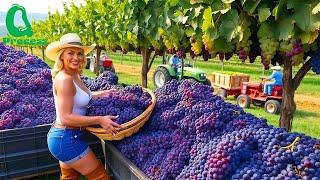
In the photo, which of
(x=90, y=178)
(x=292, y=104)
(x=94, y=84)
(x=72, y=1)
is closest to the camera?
(x=90, y=178)

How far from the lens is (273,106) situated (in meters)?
10.3

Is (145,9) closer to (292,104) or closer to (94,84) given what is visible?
(94,84)

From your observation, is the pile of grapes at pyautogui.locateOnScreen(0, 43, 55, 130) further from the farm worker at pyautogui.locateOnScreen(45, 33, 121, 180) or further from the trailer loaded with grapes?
the farm worker at pyautogui.locateOnScreen(45, 33, 121, 180)

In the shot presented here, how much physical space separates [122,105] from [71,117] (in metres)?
0.59

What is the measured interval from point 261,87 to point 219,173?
9.47 m

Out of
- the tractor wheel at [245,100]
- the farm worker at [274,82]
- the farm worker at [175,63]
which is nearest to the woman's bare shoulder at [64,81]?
the farm worker at [274,82]

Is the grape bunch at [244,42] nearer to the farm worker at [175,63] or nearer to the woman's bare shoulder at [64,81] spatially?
the woman's bare shoulder at [64,81]

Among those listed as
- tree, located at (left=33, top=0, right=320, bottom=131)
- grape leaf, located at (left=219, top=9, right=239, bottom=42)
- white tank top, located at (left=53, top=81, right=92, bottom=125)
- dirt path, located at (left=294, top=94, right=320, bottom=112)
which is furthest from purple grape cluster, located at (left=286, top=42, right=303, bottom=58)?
dirt path, located at (left=294, top=94, right=320, bottom=112)

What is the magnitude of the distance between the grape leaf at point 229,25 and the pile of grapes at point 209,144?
0.55 m

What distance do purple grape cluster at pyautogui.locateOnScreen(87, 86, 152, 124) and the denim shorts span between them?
326 millimetres

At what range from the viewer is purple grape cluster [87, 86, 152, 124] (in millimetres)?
3396

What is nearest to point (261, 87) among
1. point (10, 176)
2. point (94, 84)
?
point (94, 84)

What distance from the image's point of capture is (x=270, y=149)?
94.0 inches

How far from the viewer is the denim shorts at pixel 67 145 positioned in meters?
3.20
